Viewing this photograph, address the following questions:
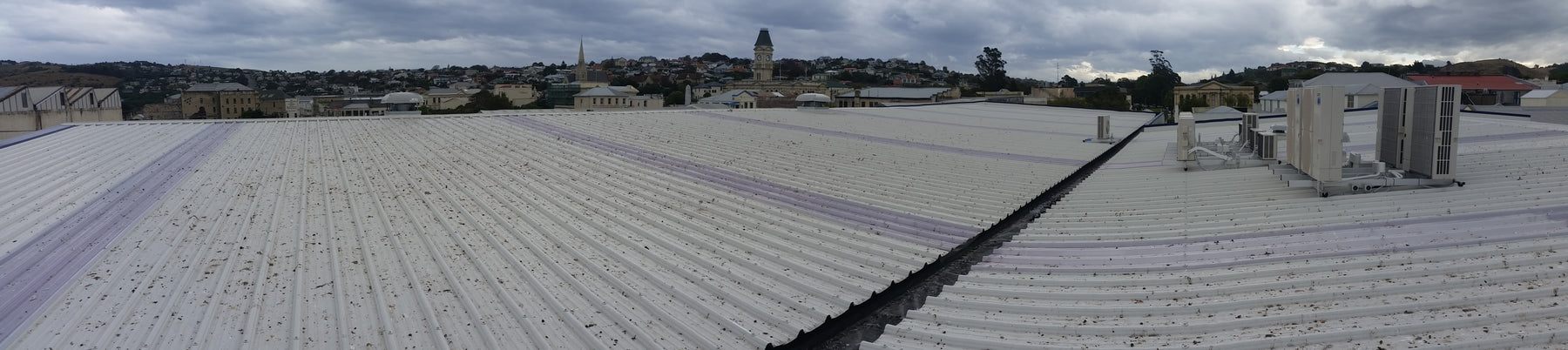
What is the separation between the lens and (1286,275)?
202 inches

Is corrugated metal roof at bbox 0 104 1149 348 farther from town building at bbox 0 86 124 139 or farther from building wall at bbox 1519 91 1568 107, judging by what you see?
building wall at bbox 1519 91 1568 107

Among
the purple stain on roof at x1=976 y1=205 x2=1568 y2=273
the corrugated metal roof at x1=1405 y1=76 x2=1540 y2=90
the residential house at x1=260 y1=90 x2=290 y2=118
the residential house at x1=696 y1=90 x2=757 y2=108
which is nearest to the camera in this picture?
the purple stain on roof at x1=976 y1=205 x2=1568 y2=273

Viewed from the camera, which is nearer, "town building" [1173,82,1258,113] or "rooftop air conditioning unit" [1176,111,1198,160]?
"rooftop air conditioning unit" [1176,111,1198,160]

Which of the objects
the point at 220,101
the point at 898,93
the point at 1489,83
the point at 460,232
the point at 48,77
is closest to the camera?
the point at 460,232

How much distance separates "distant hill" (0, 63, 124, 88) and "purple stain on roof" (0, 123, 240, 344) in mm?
90814

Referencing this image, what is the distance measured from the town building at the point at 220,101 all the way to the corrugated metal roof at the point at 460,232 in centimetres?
5622

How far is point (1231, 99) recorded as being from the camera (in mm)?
62969

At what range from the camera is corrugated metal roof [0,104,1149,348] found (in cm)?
480

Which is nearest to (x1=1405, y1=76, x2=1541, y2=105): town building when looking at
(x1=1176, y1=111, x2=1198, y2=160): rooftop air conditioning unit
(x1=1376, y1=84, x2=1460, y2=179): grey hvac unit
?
(x1=1176, y1=111, x2=1198, y2=160): rooftop air conditioning unit

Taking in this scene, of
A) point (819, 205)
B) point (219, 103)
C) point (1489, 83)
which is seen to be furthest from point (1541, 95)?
point (219, 103)

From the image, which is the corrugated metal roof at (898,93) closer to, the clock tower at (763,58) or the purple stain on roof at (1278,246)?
the clock tower at (763,58)

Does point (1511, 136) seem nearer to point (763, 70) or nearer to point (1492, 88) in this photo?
point (1492, 88)

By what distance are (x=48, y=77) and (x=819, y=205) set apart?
112915 millimetres

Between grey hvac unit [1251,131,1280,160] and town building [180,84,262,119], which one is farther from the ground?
town building [180,84,262,119]
